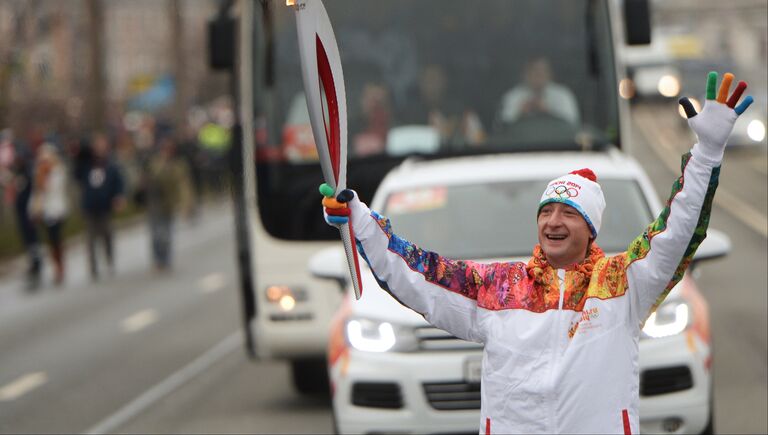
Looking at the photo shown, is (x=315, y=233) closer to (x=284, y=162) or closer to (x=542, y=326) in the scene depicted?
(x=284, y=162)

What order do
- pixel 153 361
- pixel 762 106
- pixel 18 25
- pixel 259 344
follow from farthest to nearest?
1. pixel 762 106
2. pixel 18 25
3. pixel 153 361
4. pixel 259 344

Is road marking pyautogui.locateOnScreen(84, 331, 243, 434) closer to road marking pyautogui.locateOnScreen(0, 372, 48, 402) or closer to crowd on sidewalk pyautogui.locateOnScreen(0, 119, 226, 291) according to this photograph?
road marking pyautogui.locateOnScreen(0, 372, 48, 402)

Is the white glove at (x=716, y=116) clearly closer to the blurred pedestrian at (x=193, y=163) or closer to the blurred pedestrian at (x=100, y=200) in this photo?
the blurred pedestrian at (x=100, y=200)

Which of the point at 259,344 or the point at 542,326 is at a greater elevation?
the point at 542,326

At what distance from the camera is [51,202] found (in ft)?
70.1

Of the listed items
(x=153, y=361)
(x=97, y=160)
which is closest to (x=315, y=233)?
(x=153, y=361)

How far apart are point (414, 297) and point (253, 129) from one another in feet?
22.4

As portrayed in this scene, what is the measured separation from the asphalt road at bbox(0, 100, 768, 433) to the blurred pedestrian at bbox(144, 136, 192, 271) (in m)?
0.37

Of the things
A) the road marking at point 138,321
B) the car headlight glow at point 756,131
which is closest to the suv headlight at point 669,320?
the car headlight glow at point 756,131

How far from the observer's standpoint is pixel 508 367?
14.2ft

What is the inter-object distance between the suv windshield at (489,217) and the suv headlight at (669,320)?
41 centimetres

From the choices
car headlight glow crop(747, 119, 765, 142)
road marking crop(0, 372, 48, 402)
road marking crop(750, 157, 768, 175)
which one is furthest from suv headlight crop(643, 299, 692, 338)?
road marking crop(750, 157, 768, 175)

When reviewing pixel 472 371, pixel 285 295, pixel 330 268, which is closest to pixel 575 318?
pixel 472 371

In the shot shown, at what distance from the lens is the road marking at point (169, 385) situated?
10602 millimetres
